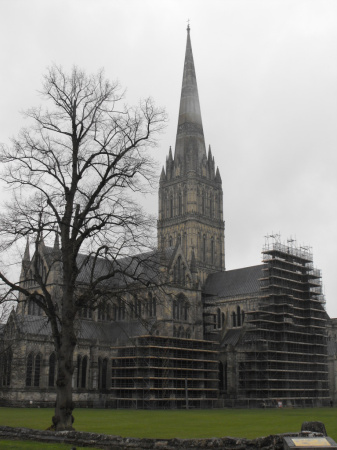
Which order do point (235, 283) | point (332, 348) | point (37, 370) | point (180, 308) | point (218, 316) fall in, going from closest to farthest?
point (37, 370), point (180, 308), point (218, 316), point (235, 283), point (332, 348)

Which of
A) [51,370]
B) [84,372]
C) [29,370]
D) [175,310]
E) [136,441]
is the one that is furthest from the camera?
[175,310]

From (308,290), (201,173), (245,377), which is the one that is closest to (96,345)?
(245,377)

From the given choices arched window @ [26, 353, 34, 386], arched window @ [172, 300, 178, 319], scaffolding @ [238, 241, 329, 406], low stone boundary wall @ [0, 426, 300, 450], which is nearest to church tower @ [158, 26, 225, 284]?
scaffolding @ [238, 241, 329, 406]

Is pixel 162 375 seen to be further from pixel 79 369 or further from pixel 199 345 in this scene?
pixel 79 369

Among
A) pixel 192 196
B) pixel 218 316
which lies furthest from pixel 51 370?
pixel 192 196

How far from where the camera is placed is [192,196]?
3875 inches

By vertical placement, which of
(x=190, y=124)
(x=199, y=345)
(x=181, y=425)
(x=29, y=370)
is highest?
(x=190, y=124)

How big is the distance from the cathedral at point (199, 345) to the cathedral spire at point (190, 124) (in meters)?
12.3

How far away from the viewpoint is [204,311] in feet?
270

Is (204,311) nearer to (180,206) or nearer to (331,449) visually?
(180,206)

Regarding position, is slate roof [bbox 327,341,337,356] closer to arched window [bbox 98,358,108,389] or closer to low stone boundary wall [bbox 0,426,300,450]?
arched window [bbox 98,358,108,389]

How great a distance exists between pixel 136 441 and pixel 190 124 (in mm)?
90870

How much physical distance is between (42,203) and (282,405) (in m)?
55.0

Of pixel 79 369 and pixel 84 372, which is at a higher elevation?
pixel 79 369
